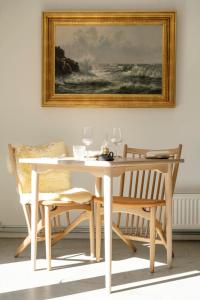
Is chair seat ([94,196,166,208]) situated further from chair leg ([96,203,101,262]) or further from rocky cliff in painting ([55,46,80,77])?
rocky cliff in painting ([55,46,80,77])

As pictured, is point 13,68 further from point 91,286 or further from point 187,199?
point 91,286

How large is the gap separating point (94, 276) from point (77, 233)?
4.72ft

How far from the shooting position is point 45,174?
4488mm

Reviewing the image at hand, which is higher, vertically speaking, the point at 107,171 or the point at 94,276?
the point at 107,171

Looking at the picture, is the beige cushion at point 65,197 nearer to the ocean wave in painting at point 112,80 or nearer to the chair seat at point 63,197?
the chair seat at point 63,197

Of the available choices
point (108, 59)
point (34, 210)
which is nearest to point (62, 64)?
point (108, 59)

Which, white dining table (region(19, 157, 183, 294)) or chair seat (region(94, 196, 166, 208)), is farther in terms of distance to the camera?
chair seat (region(94, 196, 166, 208))

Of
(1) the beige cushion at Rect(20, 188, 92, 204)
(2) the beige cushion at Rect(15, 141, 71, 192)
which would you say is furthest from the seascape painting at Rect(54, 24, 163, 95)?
(1) the beige cushion at Rect(20, 188, 92, 204)

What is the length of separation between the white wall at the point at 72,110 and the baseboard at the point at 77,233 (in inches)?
2.7

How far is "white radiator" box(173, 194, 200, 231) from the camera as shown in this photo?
16.0 ft

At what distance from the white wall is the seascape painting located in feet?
0.62

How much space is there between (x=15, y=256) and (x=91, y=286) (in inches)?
39.9

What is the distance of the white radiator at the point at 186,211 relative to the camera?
16.0 ft

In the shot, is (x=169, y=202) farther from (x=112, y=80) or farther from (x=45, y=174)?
(x=112, y=80)
